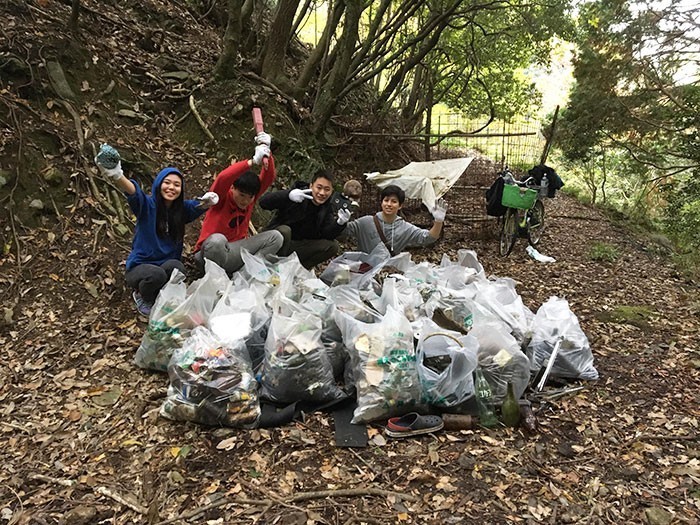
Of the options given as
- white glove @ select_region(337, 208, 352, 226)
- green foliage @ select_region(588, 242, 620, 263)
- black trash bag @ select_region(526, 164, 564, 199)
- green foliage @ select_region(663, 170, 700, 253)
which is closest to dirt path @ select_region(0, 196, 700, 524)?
white glove @ select_region(337, 208, 352, 226)


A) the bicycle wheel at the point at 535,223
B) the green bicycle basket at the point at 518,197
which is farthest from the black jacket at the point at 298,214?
the bicycle wheel at the point at 535,223

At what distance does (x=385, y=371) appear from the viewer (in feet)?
7.72

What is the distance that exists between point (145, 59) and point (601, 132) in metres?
7.06

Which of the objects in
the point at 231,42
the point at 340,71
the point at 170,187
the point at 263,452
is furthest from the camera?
the point at 340,71

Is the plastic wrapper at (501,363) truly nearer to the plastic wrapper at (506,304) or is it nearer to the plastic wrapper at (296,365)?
the plastic wrapper at (506,304)

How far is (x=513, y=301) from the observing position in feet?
10.5

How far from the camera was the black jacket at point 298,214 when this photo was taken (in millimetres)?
3703

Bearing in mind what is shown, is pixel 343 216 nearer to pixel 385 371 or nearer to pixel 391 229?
Result: pixel 391 229

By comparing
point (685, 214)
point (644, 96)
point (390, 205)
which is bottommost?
point (390, 205)

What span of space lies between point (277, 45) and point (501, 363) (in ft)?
17.4

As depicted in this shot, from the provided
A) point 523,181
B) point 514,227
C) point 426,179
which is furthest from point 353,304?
point 523,181

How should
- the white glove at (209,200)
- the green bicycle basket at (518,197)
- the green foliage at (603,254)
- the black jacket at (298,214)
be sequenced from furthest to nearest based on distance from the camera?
1. the green foliage at (603,254)
2. the green bicycle basket at (518,197)
3. the black jacket at (298,214)
4. the white glove at (209,200)

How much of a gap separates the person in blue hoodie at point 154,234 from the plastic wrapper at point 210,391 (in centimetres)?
79

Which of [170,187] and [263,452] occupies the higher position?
[170,187]
